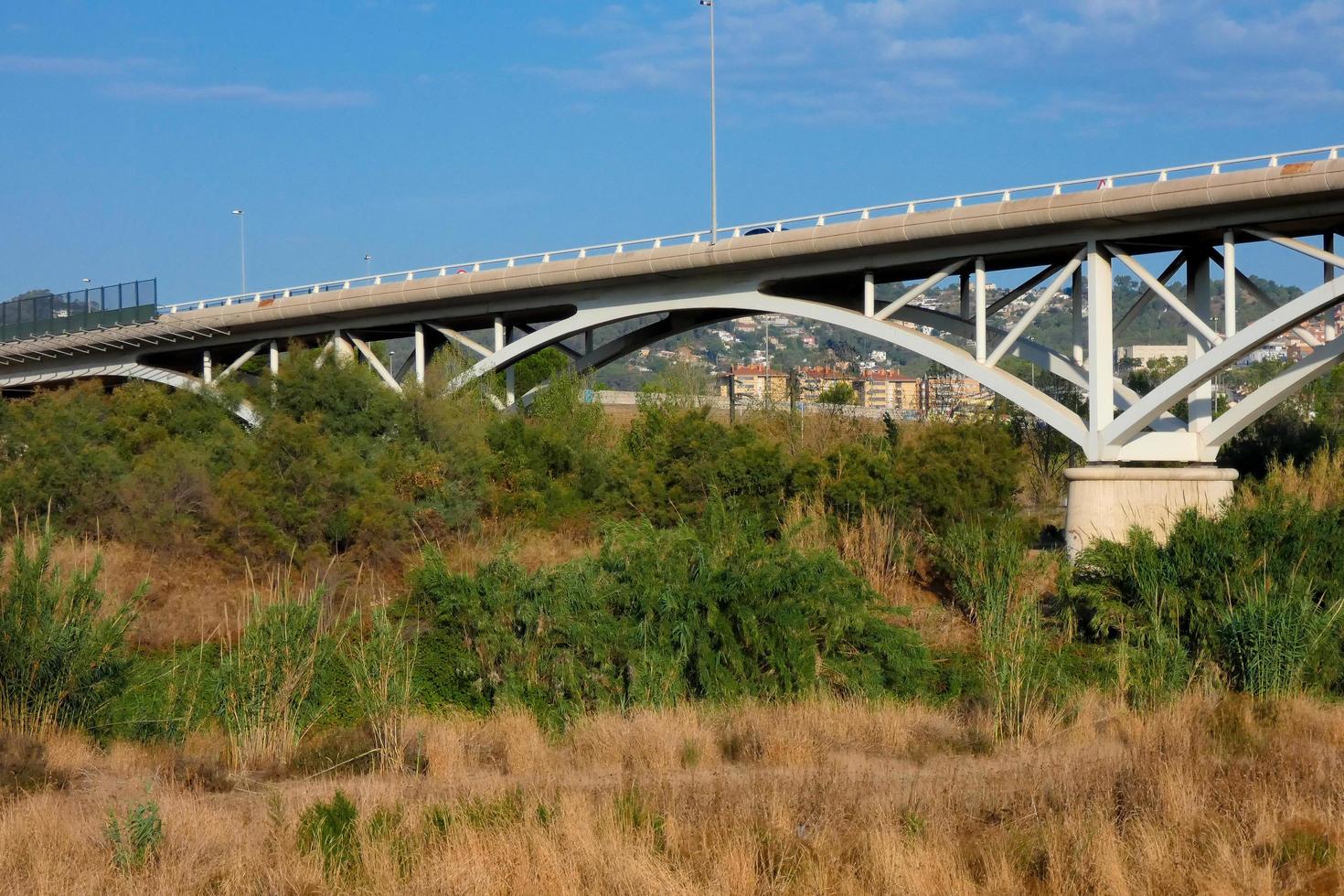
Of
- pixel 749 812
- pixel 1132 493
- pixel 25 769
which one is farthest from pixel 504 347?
pixel 749 812

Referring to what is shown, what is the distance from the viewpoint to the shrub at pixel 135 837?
8711 mm

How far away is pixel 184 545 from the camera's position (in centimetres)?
2486

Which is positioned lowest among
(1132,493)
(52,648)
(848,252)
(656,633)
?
(656,633)

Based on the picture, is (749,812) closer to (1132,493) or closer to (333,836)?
(333,836)

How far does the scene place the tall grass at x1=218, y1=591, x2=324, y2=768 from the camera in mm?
12344

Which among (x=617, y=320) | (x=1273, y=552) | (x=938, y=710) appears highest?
(x=617, y=320)

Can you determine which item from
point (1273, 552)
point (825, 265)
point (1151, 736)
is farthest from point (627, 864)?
point (825, 265)

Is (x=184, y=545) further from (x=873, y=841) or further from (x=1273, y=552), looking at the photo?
(x=873, y=841)

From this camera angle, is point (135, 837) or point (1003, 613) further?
point (1003, 613)

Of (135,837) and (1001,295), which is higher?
(1001,295)

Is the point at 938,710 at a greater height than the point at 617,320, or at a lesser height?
lesser

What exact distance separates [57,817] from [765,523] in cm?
1706

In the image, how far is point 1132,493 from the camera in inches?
1086

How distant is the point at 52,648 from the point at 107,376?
42.1 metres
